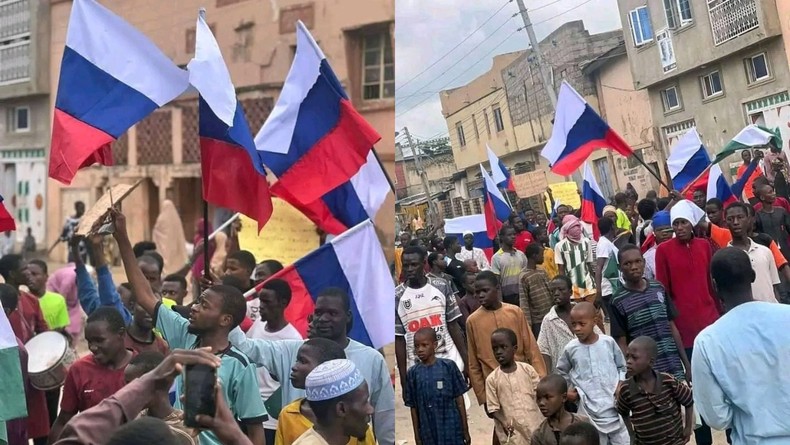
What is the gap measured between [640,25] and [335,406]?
2.48 metres

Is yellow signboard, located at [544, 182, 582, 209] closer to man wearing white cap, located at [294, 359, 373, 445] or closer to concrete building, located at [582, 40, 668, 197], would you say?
concrete building, located at [582, 40, 668, 197]

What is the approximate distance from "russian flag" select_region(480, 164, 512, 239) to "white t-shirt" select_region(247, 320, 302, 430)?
114 centimetres

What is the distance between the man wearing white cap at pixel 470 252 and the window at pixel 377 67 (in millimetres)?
9003

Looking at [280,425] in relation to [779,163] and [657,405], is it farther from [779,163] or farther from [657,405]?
[779,163]

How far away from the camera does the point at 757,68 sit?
394 cm

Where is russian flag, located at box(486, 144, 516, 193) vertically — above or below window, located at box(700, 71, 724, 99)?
below

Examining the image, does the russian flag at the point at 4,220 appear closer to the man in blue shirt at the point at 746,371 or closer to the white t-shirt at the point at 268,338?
the white t-shirt at the point at 268,338

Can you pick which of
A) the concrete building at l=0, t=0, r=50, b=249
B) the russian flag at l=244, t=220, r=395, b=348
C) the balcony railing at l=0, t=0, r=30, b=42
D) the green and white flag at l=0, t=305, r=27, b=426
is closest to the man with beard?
the green and white flag at l=0, t=305, r=27, b=426

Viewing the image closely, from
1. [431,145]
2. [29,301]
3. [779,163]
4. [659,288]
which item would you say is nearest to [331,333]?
[431,145]

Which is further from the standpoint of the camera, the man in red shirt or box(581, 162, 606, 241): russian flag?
the man in red shirt

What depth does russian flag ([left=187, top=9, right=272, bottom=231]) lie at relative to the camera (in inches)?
166

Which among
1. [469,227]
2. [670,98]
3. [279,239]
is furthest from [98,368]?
[279,239]

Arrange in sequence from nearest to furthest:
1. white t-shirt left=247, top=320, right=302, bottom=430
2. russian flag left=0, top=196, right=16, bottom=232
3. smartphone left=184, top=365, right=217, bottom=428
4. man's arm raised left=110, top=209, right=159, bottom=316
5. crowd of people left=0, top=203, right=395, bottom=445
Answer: smartphone left=184, top=365, right=217, bottom=428 → crowd of people left=0, top=203, right=395, bottom=445 → white t-shirt left=247, top=320, right=302, bottom=430 → man's arm raised left=110, top=209, right=159, bottom=316 → russian flag left=0, top=196, right=16, bottom=232

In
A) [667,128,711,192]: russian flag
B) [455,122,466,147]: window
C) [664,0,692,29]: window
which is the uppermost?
[664,0,692,29]: window
